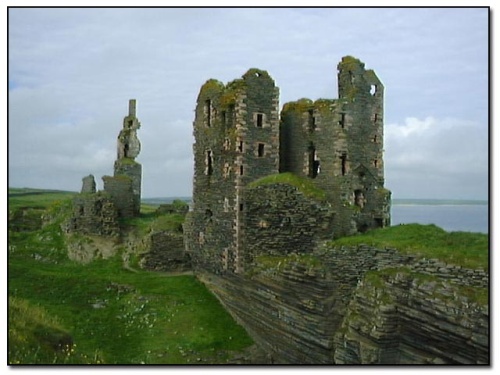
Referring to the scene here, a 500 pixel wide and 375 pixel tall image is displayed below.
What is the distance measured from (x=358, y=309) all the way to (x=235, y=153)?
39.1ft

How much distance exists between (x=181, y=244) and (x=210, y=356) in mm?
12571

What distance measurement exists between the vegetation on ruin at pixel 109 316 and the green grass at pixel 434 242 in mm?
8138

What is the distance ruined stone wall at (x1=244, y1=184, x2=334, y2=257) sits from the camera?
2530cm

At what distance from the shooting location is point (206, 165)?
1305 inches

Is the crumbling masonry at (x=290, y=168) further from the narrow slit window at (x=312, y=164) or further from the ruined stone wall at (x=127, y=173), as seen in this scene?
the ruined stone wall at (x=127, y=173)

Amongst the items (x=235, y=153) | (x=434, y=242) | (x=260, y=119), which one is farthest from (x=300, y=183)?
(x=434, y=242)

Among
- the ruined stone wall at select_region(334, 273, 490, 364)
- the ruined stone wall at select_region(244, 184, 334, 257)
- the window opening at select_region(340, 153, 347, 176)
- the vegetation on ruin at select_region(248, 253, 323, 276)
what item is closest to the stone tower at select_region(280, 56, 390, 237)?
the window opening at select_region(340, 153, 347, 176)

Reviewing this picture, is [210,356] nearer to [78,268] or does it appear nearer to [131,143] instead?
[78,268]

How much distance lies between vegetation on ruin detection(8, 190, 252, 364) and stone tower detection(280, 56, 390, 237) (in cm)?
856

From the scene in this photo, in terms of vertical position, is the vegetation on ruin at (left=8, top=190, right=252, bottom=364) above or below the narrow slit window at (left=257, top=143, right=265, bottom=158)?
below

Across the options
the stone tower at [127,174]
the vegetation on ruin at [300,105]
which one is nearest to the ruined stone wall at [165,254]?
the stone tower at [127,174]

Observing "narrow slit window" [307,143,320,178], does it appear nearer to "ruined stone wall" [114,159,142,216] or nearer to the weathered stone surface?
"ruined stone wall" [114,159,142,216]

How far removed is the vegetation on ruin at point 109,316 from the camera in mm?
17703

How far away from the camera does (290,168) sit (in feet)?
102
